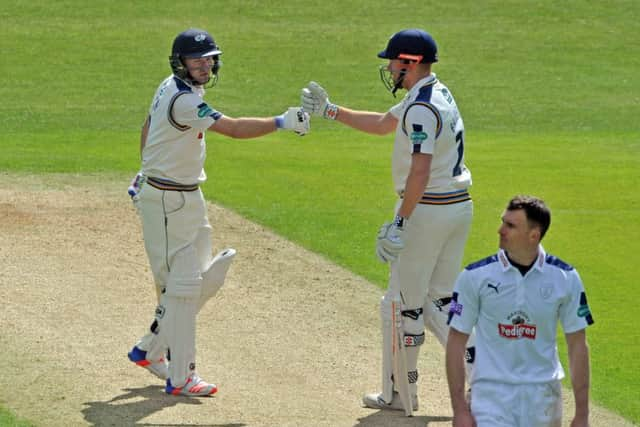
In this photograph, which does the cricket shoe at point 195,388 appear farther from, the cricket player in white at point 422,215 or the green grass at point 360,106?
the green grass at point 360,106

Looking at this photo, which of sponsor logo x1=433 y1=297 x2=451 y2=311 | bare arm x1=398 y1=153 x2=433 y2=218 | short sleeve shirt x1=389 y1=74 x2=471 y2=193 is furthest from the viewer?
sponsor logo x1=433 y1=297 x2=451 y2=311

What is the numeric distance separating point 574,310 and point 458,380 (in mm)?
680

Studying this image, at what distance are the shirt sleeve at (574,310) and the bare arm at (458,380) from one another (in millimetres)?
508

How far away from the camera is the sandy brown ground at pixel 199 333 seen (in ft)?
28.7

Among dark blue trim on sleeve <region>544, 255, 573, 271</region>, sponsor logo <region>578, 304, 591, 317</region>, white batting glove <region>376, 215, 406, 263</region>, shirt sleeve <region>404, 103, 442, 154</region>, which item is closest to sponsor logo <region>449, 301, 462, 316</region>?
dark blue trim on sleeve <region>544, 255, 573, 271</region>

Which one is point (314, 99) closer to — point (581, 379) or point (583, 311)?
point (583, 311)

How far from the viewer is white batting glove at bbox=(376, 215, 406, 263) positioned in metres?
8.42

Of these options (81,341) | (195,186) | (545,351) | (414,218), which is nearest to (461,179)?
(414,218)

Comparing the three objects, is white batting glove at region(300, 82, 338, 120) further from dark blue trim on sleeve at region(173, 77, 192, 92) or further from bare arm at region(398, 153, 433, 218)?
bare arm at region(398, 153, 433, 218)

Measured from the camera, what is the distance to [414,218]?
874 cm

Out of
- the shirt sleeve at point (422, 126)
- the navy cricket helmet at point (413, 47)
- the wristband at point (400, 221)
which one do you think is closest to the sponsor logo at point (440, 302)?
the wristband at point (400, 221)

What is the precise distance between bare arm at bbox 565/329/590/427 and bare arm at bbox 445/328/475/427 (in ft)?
1.71

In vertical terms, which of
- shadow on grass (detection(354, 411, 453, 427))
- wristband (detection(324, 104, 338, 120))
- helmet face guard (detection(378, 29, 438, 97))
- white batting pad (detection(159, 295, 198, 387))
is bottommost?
shadow on grass (detection(354, 411, 453, 427))

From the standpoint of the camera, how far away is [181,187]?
919 cm
